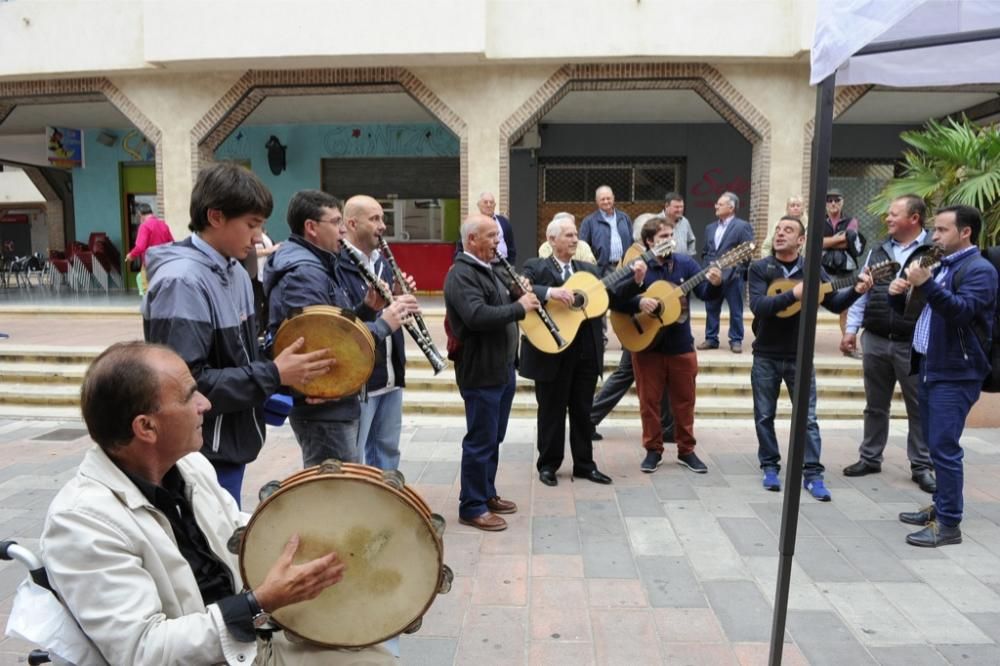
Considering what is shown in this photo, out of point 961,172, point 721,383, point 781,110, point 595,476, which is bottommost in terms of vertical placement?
point 595,476

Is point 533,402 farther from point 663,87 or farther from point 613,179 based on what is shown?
point 613,179

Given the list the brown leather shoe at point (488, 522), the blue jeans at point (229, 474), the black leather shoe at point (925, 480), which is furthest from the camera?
the black leather shoe at point (925, 480)

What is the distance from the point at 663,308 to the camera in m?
5.31

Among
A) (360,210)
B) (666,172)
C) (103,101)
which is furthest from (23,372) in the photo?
(666,172)

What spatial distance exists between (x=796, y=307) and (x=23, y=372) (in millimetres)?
8208

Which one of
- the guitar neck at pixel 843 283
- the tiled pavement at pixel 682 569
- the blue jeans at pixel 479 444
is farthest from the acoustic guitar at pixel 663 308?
the blue jeans at pixel 479 444

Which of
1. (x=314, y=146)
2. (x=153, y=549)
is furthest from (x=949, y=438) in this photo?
(x=314, y=146)

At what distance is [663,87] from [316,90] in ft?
18.9

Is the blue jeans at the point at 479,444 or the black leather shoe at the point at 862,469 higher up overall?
the blue jeans at the point at 479,444

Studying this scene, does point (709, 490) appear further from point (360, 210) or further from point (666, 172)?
point (666, 172)

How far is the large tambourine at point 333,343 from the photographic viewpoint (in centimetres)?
275

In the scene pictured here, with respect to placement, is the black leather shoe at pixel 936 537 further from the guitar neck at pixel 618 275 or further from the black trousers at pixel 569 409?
the guitar neck at pixel 618 275

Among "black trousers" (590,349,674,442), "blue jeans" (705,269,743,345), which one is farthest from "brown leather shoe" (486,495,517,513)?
"blue jeans" (705,269,743,345)

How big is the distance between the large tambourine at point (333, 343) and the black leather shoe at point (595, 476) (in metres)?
2.91
